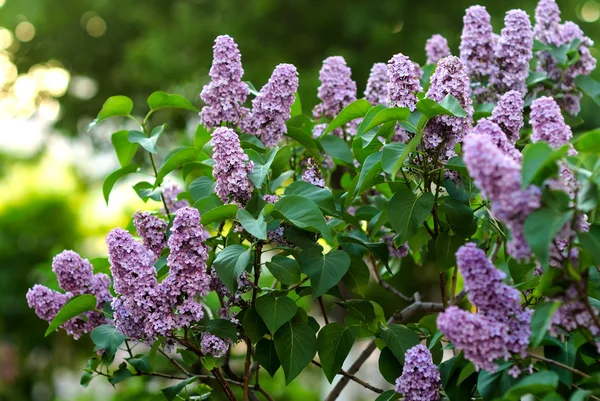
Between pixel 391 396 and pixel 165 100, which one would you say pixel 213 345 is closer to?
pixel 391 396

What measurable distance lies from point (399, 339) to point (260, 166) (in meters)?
0.52

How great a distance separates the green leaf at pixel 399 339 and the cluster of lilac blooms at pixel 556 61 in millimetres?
1056

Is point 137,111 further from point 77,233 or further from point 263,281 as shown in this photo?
point 263,281

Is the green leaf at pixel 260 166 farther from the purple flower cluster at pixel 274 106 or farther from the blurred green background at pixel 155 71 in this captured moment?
the blurred green background at pixel 155 71

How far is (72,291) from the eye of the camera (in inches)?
75.0

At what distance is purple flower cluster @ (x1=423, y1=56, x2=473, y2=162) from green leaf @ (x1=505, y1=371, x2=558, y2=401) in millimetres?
539

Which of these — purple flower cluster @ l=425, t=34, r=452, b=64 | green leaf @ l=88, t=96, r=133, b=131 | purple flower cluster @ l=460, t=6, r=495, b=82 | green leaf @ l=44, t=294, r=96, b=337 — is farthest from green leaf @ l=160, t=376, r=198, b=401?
purple flower cluster @ l=425, t=34, r=452, b=64

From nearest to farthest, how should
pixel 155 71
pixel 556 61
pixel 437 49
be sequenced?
pixel 556 61, pixel 437 49, pixel 155 71

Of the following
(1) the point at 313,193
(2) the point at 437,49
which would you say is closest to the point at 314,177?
(1) the point at 313,193

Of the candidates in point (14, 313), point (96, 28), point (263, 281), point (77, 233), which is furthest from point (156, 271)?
point (96, 28)

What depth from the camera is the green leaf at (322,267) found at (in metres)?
1.63

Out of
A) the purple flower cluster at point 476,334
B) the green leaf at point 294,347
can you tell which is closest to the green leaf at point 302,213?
the green leaf at point 294,347

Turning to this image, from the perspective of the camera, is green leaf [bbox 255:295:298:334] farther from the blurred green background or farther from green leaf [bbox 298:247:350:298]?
the blurred green background

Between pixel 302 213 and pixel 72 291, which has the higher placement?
pixel 302 213
